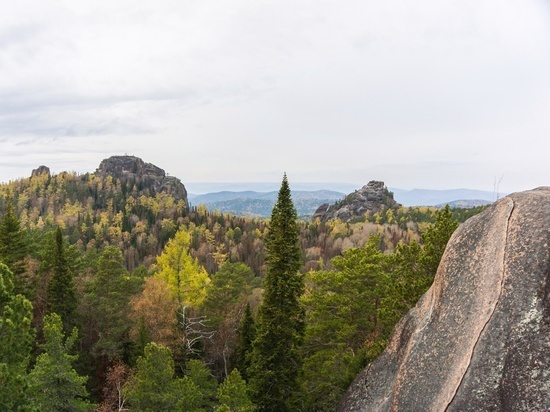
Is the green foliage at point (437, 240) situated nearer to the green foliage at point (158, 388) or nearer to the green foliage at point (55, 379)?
the green foliage at point (158, 388)

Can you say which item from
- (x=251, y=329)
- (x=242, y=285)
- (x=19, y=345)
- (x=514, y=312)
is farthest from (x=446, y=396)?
(x=242, y=285)

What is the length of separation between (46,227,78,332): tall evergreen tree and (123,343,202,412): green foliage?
49.1 ft

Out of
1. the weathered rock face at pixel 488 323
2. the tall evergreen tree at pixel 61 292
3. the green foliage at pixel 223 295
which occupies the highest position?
the weathered rock face at pixel 488 323

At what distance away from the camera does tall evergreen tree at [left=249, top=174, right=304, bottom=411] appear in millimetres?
21766

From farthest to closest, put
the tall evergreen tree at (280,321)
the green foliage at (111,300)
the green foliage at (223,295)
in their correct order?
the green foliage at (223,295) < the green foliage at (111,300) < the tall evergreen tree at (280,321)

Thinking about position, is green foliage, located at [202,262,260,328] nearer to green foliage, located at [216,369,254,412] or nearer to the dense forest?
the dense forest

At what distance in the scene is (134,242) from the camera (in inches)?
5792

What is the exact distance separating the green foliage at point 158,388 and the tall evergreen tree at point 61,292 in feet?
49.1

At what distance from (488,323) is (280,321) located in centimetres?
1346

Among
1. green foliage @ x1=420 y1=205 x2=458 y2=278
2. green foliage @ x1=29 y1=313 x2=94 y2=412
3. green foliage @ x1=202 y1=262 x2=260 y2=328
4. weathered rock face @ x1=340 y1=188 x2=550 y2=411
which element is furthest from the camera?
green foliage @ x1=202 y1=262 x2=260 y2=328

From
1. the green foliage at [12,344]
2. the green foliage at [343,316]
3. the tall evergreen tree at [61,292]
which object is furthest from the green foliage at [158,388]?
the tall evergreen tree at [61,292]

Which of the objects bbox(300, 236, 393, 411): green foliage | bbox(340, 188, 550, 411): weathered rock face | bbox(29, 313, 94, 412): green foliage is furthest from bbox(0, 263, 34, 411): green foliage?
bbox(300, 236, 393, 411): green foliage

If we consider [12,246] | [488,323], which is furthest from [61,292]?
[488,323]

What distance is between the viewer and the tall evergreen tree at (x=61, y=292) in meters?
29.9
